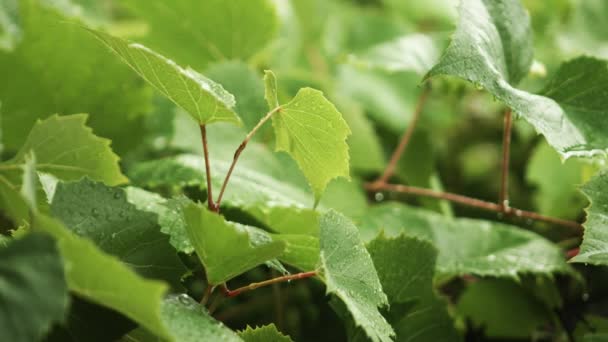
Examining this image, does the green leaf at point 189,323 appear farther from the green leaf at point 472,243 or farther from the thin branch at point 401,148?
the thin branch at point 401,148

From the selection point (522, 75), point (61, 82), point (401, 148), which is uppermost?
point (522, 75)

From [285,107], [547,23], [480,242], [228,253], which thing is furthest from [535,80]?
[228,253]

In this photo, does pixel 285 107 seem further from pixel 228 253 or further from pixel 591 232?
pixel 591 232

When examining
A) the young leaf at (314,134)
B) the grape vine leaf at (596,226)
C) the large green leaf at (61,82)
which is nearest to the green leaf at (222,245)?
the young leaf at (314,134)

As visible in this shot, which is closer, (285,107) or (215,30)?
(285,107)

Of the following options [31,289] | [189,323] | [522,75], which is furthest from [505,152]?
[31,289]

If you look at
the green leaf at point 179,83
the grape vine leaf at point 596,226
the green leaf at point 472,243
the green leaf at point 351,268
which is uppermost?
the green leaf at point 179,83

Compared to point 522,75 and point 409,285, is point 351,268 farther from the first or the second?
point 522,75
